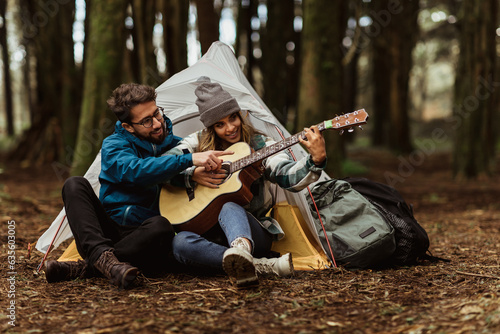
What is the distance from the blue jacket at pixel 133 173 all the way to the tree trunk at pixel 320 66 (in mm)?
3317

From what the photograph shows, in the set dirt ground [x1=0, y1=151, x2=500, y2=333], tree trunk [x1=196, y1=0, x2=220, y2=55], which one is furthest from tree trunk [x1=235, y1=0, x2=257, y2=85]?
dirt ground [x1=0, y1=151, x2=500, y2=333]

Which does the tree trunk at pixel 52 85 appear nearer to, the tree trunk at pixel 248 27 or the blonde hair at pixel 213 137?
the tree trunk at pixel 248 27

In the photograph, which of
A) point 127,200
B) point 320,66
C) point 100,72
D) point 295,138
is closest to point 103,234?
point 127,200

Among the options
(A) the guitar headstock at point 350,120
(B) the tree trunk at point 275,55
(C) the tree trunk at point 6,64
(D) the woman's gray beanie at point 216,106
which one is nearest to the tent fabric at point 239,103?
(D) the woman's gray beanie at point 216,106

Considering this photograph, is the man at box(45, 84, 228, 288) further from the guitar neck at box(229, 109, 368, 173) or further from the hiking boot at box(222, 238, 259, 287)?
the hiking boot at box(222, 238, 259, 287)

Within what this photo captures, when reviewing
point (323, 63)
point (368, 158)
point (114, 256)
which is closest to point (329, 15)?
point (323, 63)

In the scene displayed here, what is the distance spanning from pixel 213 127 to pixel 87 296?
4.60 ft

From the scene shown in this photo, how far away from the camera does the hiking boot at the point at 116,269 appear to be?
2.95 metres

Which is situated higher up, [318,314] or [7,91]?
[7,91]

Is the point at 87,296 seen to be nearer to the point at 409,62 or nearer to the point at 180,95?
the point at 180,95

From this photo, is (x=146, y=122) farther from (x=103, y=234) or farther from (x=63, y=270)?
(x=63, y=270)

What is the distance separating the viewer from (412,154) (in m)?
15.2

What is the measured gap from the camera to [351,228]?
11.6 feet

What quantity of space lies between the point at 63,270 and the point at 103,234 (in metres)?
0.37
